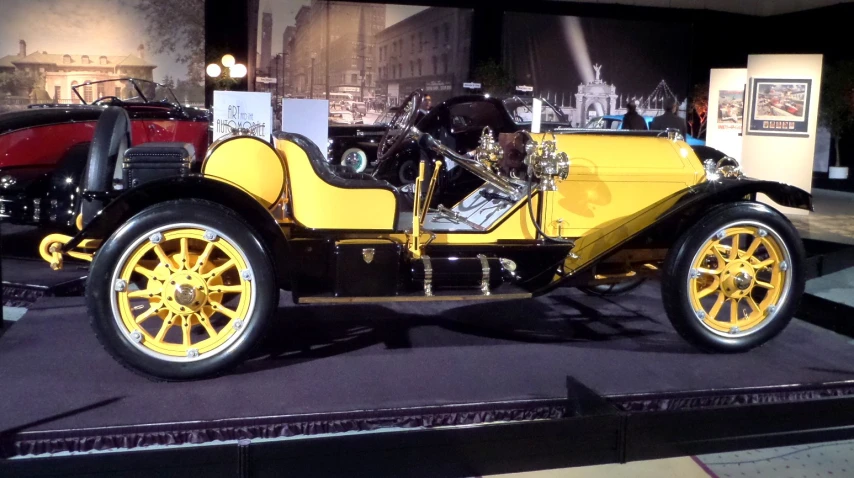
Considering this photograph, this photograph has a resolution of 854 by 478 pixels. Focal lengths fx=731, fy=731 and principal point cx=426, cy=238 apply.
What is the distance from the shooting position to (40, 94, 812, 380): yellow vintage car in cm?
259

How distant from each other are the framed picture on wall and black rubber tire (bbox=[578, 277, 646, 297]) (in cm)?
605

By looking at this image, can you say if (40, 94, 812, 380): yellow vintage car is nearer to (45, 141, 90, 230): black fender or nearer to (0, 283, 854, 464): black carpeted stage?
(0, 283, 854, 464): black carpeted stage

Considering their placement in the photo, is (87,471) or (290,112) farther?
(290,112)

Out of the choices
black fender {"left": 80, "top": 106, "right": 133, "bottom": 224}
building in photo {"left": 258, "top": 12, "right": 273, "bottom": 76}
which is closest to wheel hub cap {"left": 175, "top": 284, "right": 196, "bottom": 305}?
black fender {"left": 80, "top": 106, "right": 133, "bottom": 224}

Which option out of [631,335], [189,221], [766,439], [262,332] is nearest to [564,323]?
[631,335]

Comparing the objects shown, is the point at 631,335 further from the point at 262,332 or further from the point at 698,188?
the point at 262,332

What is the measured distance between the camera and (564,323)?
3.52m

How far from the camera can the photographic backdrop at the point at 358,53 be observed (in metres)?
11.6

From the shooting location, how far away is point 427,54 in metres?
12.5

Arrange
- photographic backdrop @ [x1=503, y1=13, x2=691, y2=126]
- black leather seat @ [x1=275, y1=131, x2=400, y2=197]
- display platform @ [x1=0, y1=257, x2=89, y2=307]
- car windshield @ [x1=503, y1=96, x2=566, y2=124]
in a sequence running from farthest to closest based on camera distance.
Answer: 1. photographic backdrop @ [x1=503, y1=13, x2=691, y2=126]
2. car windshield @ [x1=503, y1=96, x2=566, y2=124]
3. display platform @ [x1=0, y1=257, x2=89, y2=307]
4. black leather seat @ [x1=275, y1=131, x2=400, y2=197]

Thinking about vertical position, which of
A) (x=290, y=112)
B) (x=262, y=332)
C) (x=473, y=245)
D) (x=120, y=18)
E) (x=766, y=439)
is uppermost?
(x=120, y=18)

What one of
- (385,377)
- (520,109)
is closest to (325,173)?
(385,377)

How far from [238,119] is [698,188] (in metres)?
3.48

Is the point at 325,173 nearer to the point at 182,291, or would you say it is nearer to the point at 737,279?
the point at 182,291
